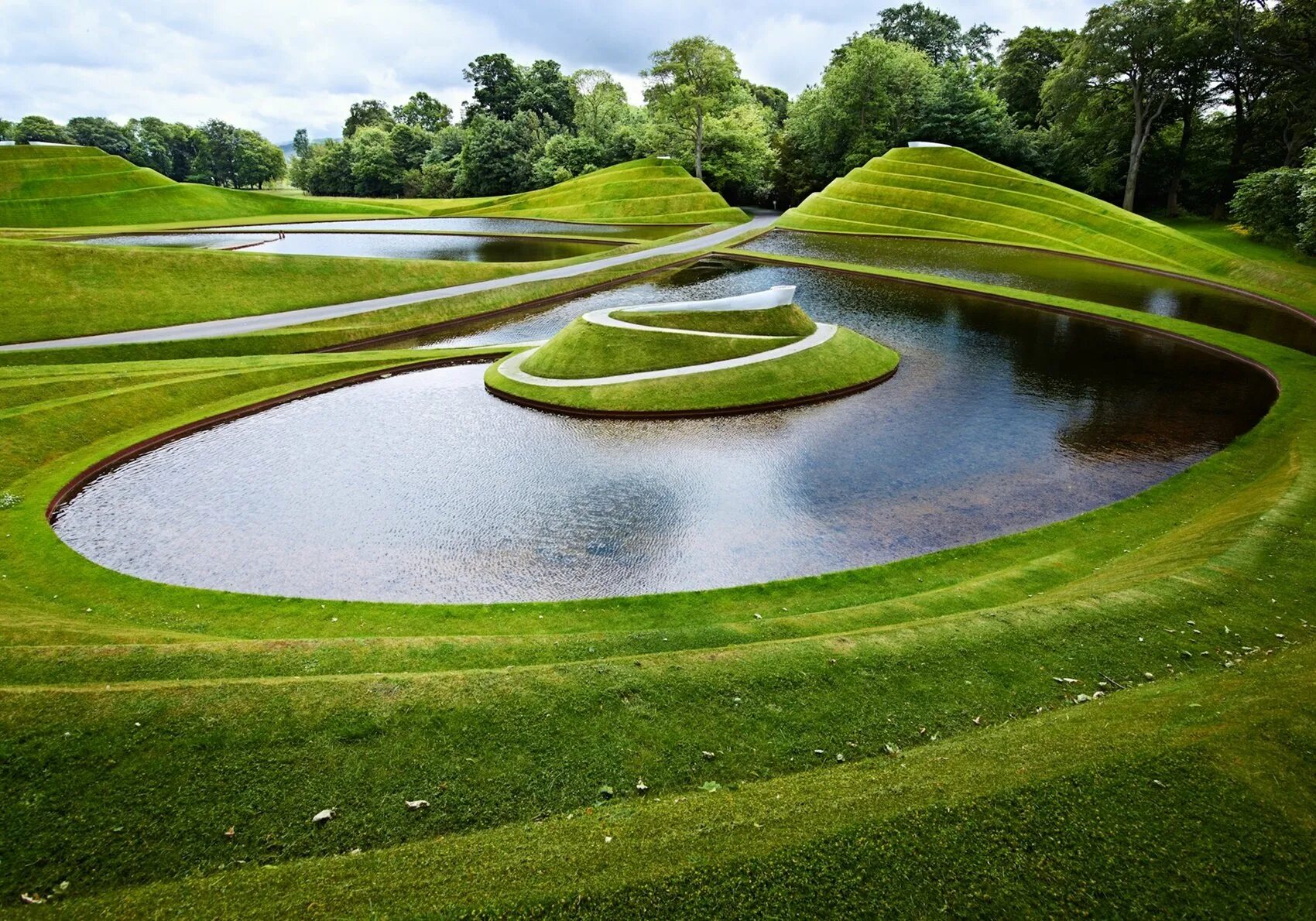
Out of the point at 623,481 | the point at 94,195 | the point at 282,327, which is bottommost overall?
the point at 623,481

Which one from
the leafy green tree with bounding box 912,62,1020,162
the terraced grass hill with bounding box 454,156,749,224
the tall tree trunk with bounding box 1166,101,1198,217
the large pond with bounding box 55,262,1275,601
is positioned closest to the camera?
the large pond with bounding box 55,262,1275,601

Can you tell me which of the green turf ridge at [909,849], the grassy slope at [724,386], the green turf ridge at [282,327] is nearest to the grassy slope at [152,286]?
the green turf ridge at [282,327]

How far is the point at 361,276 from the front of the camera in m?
43.6

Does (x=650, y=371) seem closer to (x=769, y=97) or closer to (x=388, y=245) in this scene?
(x=388, y=245)

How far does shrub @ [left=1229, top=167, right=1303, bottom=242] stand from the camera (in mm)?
45062

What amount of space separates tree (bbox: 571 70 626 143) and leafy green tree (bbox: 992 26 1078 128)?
55.3 m

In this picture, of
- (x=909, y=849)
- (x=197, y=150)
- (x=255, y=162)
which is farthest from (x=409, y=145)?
(x=909, y=849)

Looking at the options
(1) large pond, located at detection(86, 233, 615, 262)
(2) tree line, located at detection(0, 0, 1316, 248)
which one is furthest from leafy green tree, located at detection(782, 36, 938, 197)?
(1) large pond, located at detection(86, 233, 615, 262)

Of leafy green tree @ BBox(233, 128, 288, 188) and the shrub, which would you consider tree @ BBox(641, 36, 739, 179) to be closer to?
the shrub

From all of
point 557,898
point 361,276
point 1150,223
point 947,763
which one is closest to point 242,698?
point 557,898

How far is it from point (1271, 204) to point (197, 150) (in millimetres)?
192521

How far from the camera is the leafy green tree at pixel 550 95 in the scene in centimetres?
11906

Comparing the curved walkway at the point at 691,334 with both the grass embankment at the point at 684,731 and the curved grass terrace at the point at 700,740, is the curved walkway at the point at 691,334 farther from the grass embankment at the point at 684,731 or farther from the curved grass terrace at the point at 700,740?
the grass embankment at the point at 684,731

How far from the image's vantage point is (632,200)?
79.2 m
